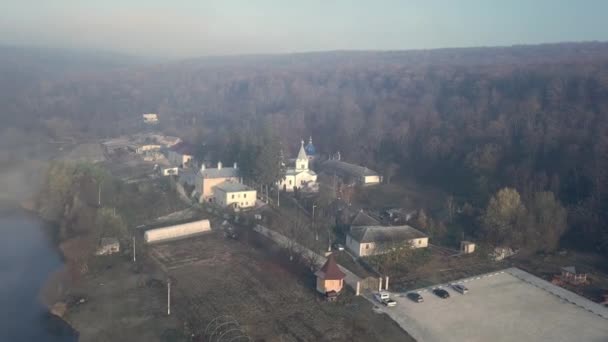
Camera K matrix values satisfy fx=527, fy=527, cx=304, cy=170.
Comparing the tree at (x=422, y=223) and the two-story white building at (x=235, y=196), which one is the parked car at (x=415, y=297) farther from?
the two-story white building at (x=235, y=196)

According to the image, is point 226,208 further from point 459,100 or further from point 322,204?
point 459,100

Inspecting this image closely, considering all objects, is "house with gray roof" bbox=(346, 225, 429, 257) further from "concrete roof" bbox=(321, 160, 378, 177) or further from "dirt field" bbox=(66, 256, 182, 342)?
"concrete roof" bbox=(321, 160, 378, 177)

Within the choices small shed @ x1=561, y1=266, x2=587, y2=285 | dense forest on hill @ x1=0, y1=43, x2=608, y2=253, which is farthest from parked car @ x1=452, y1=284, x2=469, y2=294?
dense forest on hill @ x1=0, y1=43, x2=608, y2=253

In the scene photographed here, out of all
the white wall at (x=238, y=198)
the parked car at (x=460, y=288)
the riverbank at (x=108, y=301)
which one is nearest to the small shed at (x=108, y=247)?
the riverbank at (x=108, y=301)

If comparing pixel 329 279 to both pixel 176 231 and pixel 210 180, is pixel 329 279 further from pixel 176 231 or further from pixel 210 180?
pixel 210 180

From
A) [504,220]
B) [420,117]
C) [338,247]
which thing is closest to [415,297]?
[338,247]

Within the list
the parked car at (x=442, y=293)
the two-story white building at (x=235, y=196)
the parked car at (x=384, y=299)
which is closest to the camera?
the parked car at (x=384, y=299)
